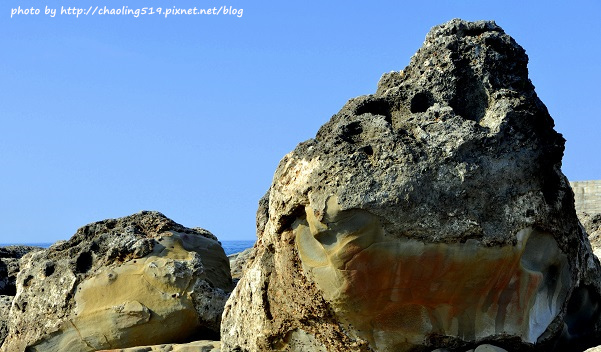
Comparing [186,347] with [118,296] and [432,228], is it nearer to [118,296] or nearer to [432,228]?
[118,296]

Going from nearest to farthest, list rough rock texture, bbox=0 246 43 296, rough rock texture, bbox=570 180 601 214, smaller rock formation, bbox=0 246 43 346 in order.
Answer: smaller rock formation, bbox=0 246 43 346
rough rock texture, bbox=0 246 43 296
rough rock texture, bbox=570 180 601 214

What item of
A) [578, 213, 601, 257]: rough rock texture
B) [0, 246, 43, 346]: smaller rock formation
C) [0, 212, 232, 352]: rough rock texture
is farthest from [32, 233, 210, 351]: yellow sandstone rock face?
[578, 213, 601, 257]: rough rock texture

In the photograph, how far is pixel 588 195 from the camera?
563 inches

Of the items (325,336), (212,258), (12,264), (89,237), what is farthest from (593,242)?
(12,264)

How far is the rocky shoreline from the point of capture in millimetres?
4137

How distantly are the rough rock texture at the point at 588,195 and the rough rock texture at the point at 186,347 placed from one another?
9.53 metres

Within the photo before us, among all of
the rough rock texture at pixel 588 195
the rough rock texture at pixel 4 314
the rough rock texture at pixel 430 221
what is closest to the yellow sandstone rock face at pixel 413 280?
the rough rock texture at pixel 430 221

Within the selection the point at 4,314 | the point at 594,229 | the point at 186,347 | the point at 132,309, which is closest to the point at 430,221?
the point at 186,347

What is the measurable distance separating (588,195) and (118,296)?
9929 millimetres

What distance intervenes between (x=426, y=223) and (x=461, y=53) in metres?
1.05

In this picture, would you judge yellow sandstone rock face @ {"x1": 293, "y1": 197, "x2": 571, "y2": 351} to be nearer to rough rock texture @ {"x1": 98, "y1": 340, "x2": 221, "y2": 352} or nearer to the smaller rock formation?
rough rock texture @ {"x1": 98, "y1": 340, "x2": 221, "y2": 352}

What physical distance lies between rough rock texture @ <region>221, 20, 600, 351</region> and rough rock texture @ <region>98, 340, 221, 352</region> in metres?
0.83

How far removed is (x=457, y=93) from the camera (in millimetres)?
4562

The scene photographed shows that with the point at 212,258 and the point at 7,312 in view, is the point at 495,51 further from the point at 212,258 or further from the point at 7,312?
the point at 7,312
